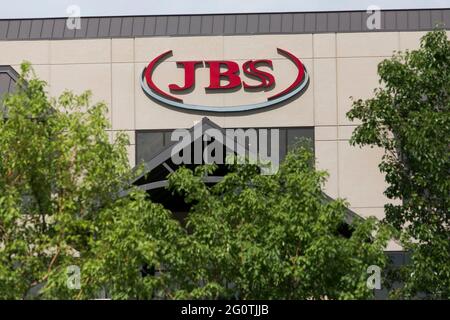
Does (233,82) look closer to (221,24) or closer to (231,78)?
(231,78)

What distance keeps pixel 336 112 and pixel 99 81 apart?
8.14m

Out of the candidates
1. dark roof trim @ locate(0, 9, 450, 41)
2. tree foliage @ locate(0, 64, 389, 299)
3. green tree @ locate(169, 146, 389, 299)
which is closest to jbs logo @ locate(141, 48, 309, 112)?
dark roof trim @ locate(0, 9, 450, 41)

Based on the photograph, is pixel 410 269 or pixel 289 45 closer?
pixel 410 269

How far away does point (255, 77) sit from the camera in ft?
146

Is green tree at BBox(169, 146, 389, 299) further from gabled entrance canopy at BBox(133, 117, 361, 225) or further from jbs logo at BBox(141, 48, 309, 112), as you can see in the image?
jbs logo at BBox(141, 48, 309, 112)

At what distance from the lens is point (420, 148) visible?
24.8 meters

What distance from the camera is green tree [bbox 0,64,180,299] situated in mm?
20641

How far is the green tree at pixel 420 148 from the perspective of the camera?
24500 millimetres

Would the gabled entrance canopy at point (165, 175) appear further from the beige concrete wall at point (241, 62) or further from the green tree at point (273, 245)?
the beige concrete wall at point (241, 62)

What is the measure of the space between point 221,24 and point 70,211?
25.9 metres
